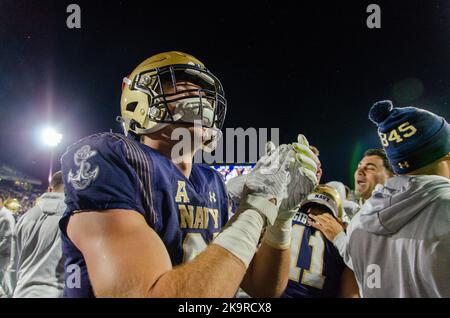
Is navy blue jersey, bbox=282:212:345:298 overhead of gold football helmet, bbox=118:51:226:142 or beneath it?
beneath

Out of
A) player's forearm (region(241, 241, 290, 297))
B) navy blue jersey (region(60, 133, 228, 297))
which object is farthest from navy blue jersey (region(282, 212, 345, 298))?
navy blue jersey (region(60, 133, 228, 297))

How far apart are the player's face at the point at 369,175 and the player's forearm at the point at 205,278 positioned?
2244mm

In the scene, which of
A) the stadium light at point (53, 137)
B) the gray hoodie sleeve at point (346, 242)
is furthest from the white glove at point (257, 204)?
the stadium light at point (53, 137)

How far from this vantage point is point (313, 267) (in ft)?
6.59

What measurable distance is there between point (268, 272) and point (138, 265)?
74cm

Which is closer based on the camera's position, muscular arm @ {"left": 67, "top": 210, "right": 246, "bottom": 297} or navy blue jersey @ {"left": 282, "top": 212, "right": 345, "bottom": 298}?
muscular arm @ {"left": 67, "top": 210, "right": 246, "bottom": 297}

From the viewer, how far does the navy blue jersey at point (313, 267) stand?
1.98m

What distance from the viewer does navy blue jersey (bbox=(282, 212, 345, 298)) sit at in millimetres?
1979

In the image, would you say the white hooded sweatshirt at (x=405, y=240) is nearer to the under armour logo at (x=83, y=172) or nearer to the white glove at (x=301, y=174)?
the white glove at (x=301, y=174)

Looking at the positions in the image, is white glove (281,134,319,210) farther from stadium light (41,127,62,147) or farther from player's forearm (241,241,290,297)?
stadium light (41,127,62,147)

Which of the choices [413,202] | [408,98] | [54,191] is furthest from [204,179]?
[408,98]

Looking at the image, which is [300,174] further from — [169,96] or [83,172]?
[83,172]

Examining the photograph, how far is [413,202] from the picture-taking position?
1498 mm

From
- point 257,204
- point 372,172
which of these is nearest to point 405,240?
point 257,204
